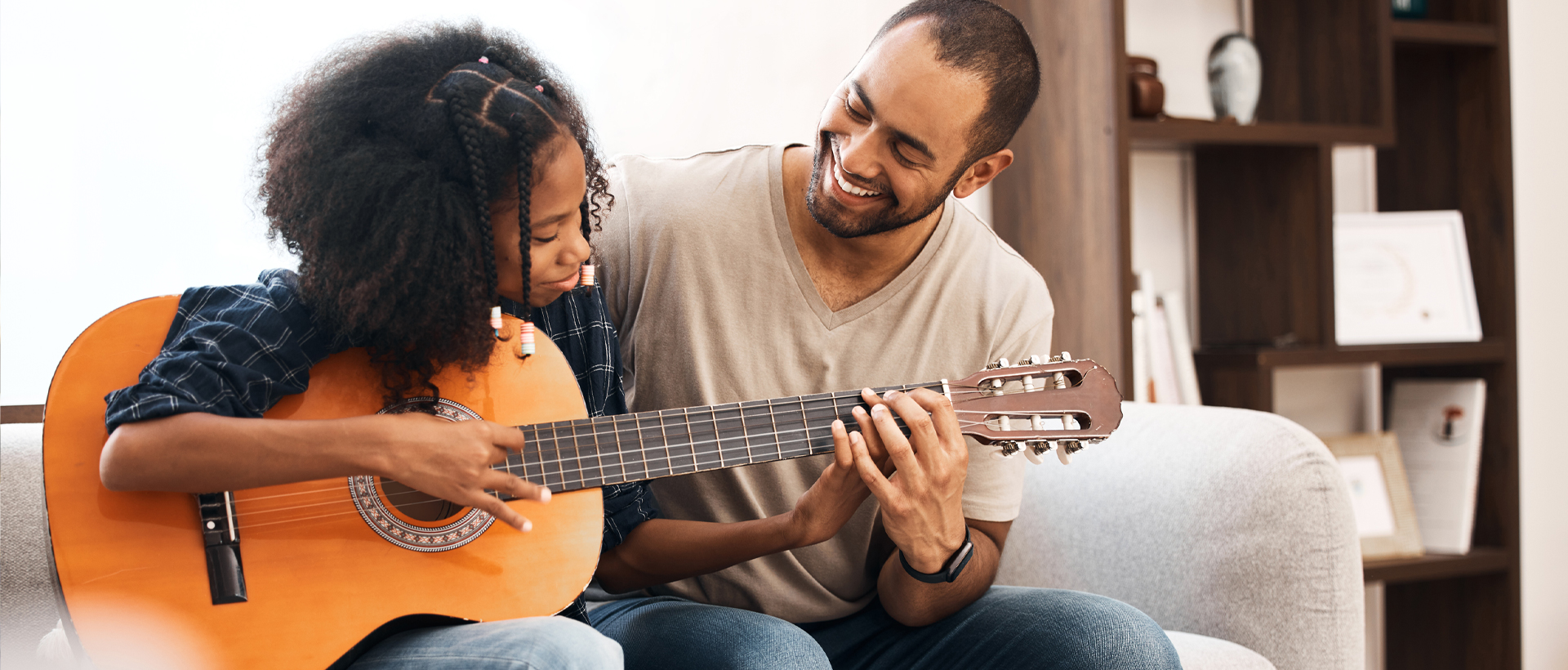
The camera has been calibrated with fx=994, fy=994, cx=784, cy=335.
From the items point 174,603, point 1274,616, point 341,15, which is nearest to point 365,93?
point 174,603

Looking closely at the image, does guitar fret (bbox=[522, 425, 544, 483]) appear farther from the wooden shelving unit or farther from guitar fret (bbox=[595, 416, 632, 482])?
the wooden shelving unit

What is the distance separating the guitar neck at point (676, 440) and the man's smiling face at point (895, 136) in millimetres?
→ 264

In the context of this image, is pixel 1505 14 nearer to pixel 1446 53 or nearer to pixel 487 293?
pixel 1446 53

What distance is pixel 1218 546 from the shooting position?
1.31 m

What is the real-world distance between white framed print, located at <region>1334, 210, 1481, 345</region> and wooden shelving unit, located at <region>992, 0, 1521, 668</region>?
7cm

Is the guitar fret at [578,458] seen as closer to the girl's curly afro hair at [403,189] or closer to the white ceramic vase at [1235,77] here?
the girl's curly afro hair at [403,189]

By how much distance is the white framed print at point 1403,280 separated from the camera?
2.21 metres

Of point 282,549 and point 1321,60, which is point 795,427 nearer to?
point 282,549

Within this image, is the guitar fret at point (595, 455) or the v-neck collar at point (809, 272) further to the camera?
the v-neck collar at point (809, 272)

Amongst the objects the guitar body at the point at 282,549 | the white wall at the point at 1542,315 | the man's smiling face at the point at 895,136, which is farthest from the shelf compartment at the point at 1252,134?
the guitar body at the point at 282,549

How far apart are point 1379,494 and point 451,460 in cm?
206

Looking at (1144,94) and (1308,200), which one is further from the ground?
(1144,94)

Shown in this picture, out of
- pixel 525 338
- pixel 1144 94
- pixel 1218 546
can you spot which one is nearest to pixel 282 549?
pixel 525 338

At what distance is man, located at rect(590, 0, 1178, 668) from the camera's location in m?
1.18
